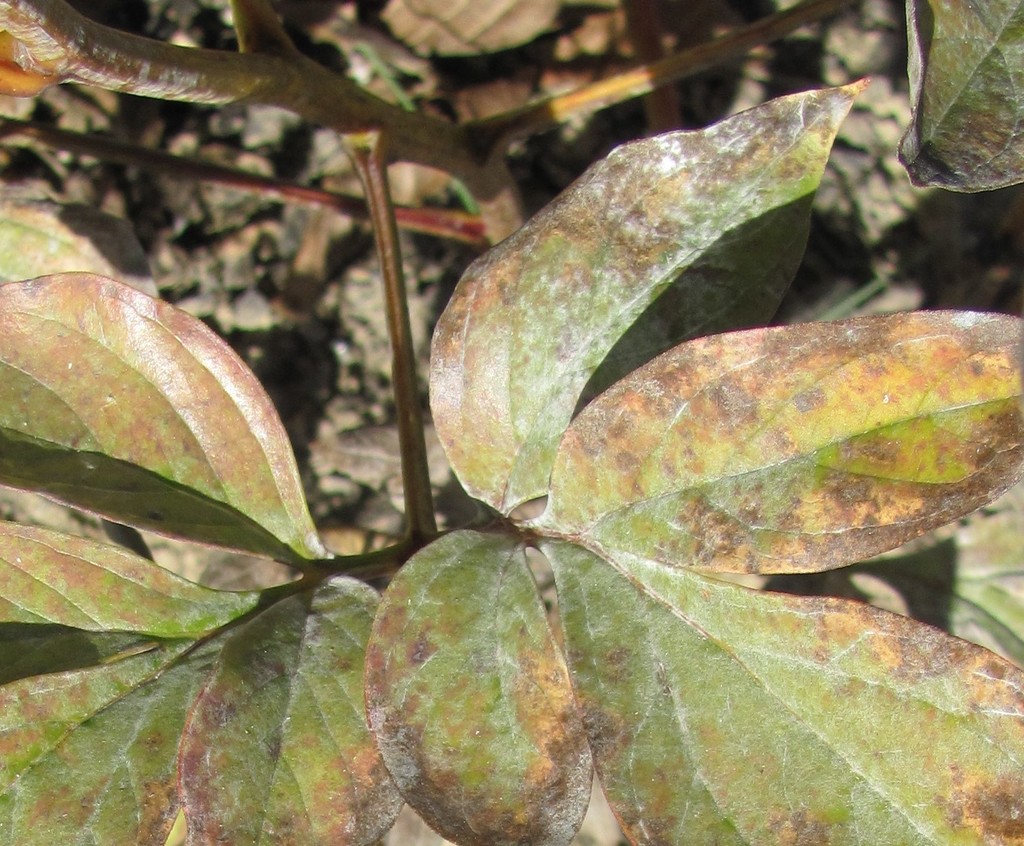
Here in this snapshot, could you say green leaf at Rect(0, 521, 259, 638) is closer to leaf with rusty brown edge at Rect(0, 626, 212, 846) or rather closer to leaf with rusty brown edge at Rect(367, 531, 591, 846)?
leaf with rusty brown edge at Rect(0, 626, 212, 846)

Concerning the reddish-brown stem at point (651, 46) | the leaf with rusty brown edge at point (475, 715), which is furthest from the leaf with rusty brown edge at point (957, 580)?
the leaf with rusty brown edge at point (475, 715)

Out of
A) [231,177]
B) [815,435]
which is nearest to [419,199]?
[231,177]

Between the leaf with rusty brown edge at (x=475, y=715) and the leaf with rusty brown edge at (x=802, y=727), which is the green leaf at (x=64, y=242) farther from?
the leaf with rusty brown edge at (x=802, y=727)

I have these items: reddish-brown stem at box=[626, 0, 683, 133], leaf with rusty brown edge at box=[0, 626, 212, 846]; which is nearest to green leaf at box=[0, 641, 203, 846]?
leaf with rusty brown edge at box=[0, 626, 212, 846]

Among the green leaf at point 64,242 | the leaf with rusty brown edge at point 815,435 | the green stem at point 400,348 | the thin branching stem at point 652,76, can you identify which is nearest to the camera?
the leaf with rusty brown edge at point 815,435

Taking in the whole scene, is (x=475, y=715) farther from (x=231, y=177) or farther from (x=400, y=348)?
(x=231, y=177)

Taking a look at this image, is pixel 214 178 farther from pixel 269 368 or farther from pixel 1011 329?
pixel 1011 329

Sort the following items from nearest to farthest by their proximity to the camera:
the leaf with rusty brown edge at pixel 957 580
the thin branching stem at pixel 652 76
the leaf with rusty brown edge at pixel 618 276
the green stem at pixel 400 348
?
the leaf with rusty brown edge at pixel 618 276 < the green stem at pixel 400 348 < the thin branching stem at pixel 652 76 < the leaf with rusty brown edge at pixel 957 580
